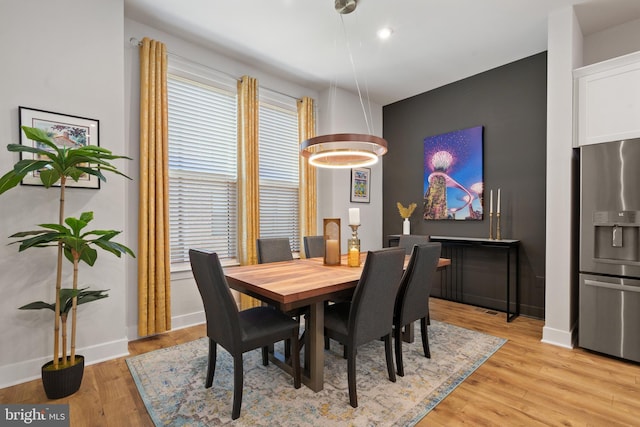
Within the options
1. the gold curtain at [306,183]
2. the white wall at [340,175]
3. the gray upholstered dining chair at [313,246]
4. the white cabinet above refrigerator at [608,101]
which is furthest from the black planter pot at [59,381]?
the white cabinet above refrigerator at [608,101]

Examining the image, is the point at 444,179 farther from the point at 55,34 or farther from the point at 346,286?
the point at 55,34

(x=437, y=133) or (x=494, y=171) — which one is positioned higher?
(x=437, y=133)

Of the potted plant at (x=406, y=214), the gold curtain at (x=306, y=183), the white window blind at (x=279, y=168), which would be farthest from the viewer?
the potted plant at (x=406, y=214)

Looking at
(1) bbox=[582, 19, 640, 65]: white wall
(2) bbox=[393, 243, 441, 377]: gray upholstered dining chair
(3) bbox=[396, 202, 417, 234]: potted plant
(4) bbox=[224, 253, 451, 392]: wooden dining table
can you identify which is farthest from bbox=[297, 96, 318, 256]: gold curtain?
(1) bbox=[582, 19, 640, 65]: white wall

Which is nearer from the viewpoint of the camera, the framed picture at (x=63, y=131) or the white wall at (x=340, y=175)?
the framed picture at (x=63, y=131)

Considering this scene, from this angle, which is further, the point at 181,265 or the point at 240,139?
the point at 240,139

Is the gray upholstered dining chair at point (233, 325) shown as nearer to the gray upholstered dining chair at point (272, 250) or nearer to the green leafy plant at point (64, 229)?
the green leafy plant at point (64, 229)

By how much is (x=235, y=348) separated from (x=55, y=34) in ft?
8.86

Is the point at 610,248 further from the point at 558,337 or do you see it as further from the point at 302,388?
the point at 302,388

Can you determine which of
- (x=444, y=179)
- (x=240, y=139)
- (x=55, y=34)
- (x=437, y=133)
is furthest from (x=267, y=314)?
(x=437, y=133)

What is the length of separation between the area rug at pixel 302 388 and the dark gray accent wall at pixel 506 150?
4.27 ft

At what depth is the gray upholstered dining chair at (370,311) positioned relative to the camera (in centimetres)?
188

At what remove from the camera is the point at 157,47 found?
297cm

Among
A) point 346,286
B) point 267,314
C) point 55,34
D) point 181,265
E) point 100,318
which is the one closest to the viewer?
point 346,286
